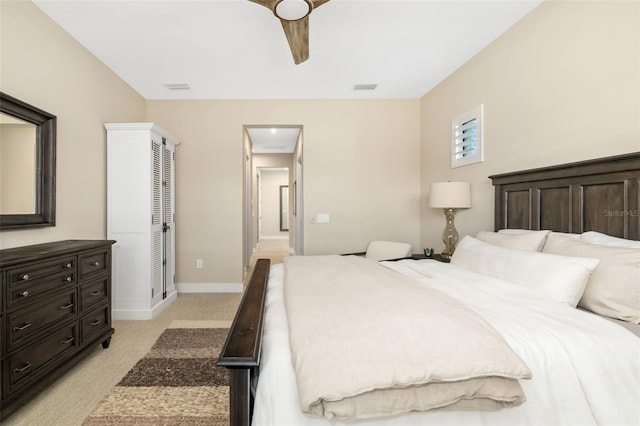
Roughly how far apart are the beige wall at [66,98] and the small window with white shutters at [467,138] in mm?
3730

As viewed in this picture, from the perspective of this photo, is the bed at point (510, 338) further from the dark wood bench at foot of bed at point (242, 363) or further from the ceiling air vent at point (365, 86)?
the ceiling air vent at point (365, 86)

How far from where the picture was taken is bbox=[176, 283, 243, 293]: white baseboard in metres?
4.12

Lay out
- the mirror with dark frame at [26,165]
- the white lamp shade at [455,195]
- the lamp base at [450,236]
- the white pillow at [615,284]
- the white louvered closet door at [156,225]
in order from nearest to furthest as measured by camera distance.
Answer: the white pillow at [615,284], the mirror with dark frame at [26,165], the white lamp shade at [455,195], the lamp base at [450,236], the white louvered closet door at [156,225]

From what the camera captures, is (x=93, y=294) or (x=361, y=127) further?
(x=361, y=127)

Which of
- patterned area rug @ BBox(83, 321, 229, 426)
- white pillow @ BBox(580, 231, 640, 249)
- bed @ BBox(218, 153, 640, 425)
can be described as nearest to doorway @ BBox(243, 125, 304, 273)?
patterned area rug @ BBox(83, 321, 229, 426)

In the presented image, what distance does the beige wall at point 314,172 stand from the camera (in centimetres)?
412

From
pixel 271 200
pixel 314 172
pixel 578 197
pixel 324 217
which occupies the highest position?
pixel 314 172

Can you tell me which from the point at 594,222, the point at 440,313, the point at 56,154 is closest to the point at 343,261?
the point at 440,313

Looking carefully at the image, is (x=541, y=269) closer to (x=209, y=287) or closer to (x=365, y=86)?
(x=365, y=86)

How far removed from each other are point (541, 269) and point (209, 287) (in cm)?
381

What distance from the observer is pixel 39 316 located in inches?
71.0

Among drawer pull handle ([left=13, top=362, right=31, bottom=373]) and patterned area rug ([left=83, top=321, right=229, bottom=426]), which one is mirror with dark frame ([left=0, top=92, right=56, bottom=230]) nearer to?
drawer pull handle ([left=13, top=362, right=31, bottom=373])

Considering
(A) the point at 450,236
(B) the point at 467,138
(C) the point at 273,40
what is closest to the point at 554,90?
(B) the point at 467,138

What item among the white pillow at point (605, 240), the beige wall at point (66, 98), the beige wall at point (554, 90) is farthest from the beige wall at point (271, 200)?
the white pillow at point (605, 240)
